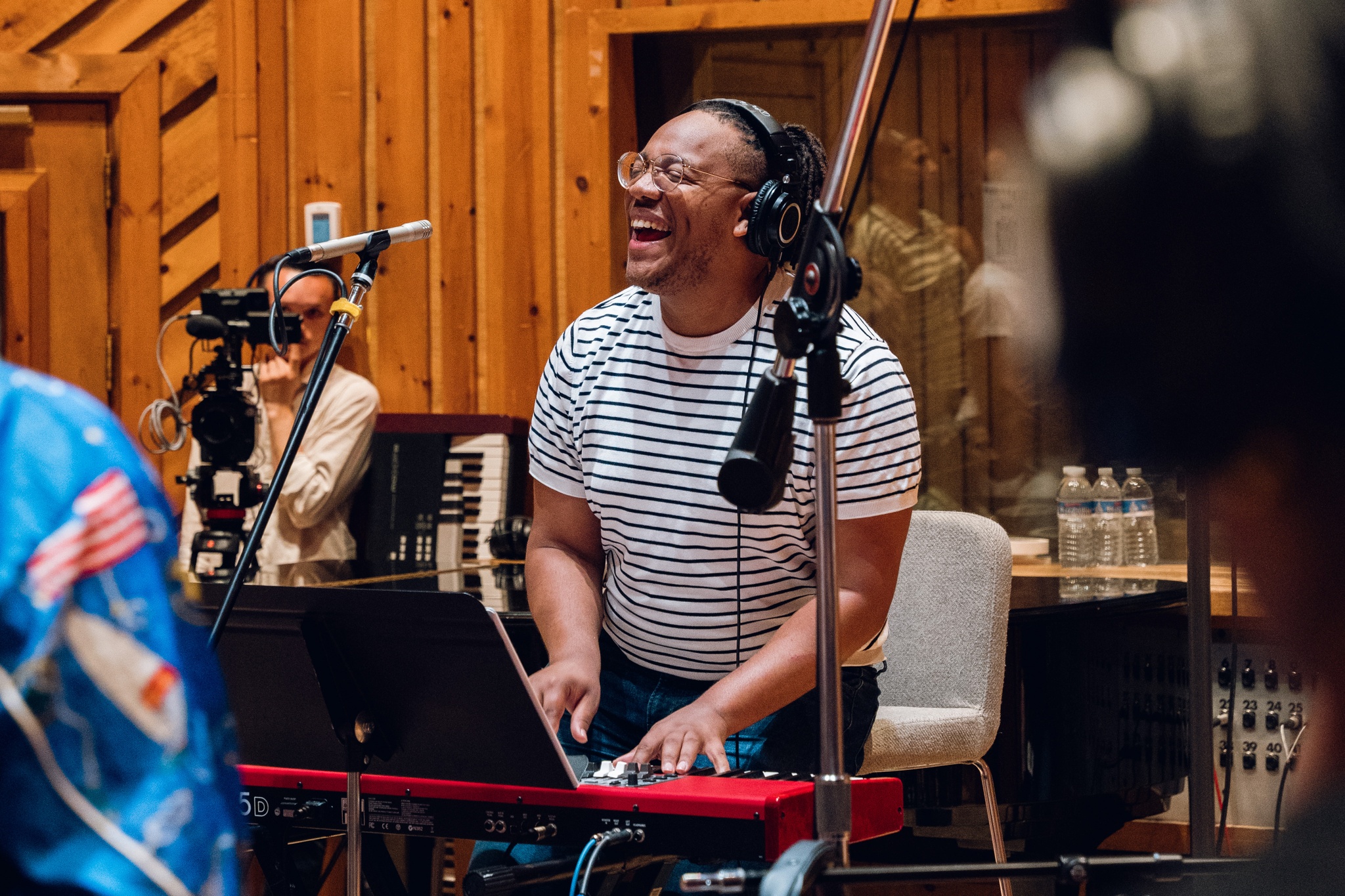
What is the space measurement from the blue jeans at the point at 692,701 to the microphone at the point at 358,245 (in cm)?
68

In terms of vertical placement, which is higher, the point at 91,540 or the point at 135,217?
the point at 135,217

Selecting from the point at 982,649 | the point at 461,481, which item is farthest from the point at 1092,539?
the point at 461,481

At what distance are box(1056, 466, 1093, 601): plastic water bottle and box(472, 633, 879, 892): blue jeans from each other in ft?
6.79

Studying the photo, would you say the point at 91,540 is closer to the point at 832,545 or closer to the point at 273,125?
the point at 832,545

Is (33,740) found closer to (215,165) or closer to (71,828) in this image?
(71,828)

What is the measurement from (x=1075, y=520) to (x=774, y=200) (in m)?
2.41

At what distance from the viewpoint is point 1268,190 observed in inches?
17.0

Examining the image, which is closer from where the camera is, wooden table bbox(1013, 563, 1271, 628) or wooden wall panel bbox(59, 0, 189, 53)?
wooden table bbox(1013, 563, 1271, 628)

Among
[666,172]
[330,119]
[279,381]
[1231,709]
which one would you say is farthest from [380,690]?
[330,119]

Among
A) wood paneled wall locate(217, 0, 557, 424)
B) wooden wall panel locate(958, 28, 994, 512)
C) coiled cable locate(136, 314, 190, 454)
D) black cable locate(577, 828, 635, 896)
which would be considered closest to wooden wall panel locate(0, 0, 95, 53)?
wood paneled wall locate(217, 0, 557, 424)

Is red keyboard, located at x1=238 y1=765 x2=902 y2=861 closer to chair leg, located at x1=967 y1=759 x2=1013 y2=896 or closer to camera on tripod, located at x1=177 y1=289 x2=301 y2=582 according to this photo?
chair leg, located at x1=967 y1=759 x2=1013 y2=896

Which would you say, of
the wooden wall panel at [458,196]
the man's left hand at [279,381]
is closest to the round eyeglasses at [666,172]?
the man's left hand at [279,381]

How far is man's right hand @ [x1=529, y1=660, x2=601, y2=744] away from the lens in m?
1.90

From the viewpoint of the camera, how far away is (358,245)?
1.84m
